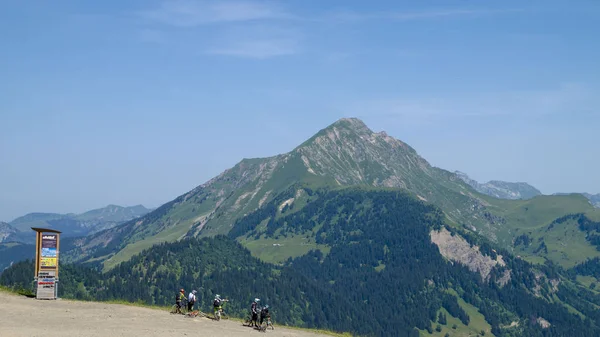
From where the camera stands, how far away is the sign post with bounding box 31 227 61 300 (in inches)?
3000

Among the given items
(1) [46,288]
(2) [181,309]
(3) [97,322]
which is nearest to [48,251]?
(1) [46,288]

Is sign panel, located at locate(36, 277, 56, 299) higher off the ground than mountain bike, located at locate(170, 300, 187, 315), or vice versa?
sign panel, located at locate(36, 277, 56, 299)

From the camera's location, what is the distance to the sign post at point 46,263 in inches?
3000

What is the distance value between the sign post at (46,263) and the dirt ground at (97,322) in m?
1.69

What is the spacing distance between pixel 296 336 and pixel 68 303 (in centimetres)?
2670

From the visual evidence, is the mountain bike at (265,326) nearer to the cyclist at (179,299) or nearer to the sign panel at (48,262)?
the cyclist at (179,299)

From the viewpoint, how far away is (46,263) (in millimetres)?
76062

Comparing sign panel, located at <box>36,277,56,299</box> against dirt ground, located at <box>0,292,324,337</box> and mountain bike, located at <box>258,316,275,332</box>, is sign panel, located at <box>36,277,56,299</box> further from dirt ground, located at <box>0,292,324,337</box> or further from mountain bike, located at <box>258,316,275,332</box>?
mountain bike, located at <box>258,316,275,332</box>

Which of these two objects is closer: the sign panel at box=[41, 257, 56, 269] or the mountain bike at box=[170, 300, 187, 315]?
the sign panel at box=[41, 257, 56, 269]

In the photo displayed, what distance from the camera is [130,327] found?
214 feet

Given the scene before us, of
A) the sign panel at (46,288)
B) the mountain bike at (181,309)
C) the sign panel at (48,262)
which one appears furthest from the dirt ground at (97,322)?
the sign panel at (48,262)

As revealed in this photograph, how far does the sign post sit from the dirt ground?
1.69m

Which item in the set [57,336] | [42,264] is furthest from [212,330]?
[42,264]

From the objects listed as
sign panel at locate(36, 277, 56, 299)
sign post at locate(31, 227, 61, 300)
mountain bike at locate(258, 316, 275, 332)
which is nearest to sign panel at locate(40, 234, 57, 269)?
sign post at locate(31, 227, 61, 300)
